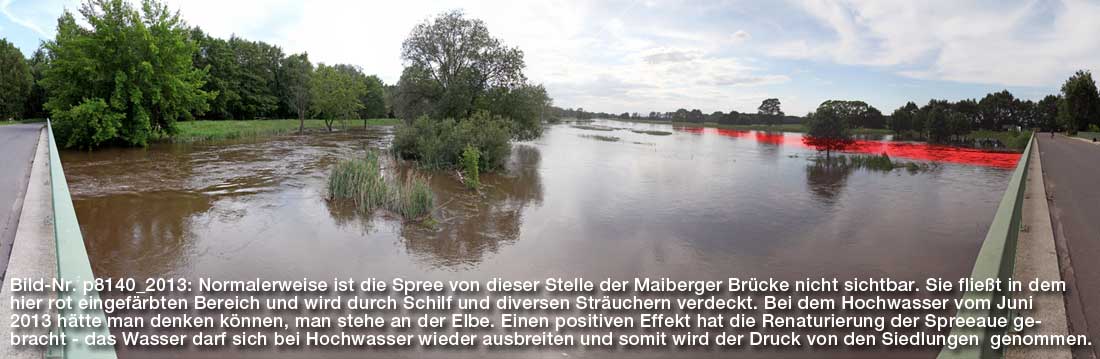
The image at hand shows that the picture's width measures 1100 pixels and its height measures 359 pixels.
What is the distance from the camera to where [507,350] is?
5062 mm

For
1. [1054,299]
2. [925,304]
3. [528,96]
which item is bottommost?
[925,304]

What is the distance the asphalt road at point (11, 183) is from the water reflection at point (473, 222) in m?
5.22

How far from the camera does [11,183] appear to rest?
10969 mm

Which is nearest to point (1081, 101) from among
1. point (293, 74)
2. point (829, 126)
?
point (829, 126)

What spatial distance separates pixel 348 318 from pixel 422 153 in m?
15.6

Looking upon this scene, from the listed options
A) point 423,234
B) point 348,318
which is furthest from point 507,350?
point 423,234

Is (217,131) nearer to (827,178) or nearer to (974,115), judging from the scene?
(827,178)

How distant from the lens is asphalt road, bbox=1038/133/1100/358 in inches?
184

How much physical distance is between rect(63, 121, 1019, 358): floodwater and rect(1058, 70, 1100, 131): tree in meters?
52.5

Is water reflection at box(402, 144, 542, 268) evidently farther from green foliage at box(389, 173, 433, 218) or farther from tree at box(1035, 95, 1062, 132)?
tree at box(1035, 95, 1062, 132)

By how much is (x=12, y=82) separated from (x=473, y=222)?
51901 mm

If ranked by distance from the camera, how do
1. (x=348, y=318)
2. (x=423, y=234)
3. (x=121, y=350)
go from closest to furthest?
1. (x=121, y=350)
2. (x=348, y=318)
3. (x=423, y=234)

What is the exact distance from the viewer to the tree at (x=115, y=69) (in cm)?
2266

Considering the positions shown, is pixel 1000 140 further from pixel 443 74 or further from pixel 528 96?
pixel 443 74
